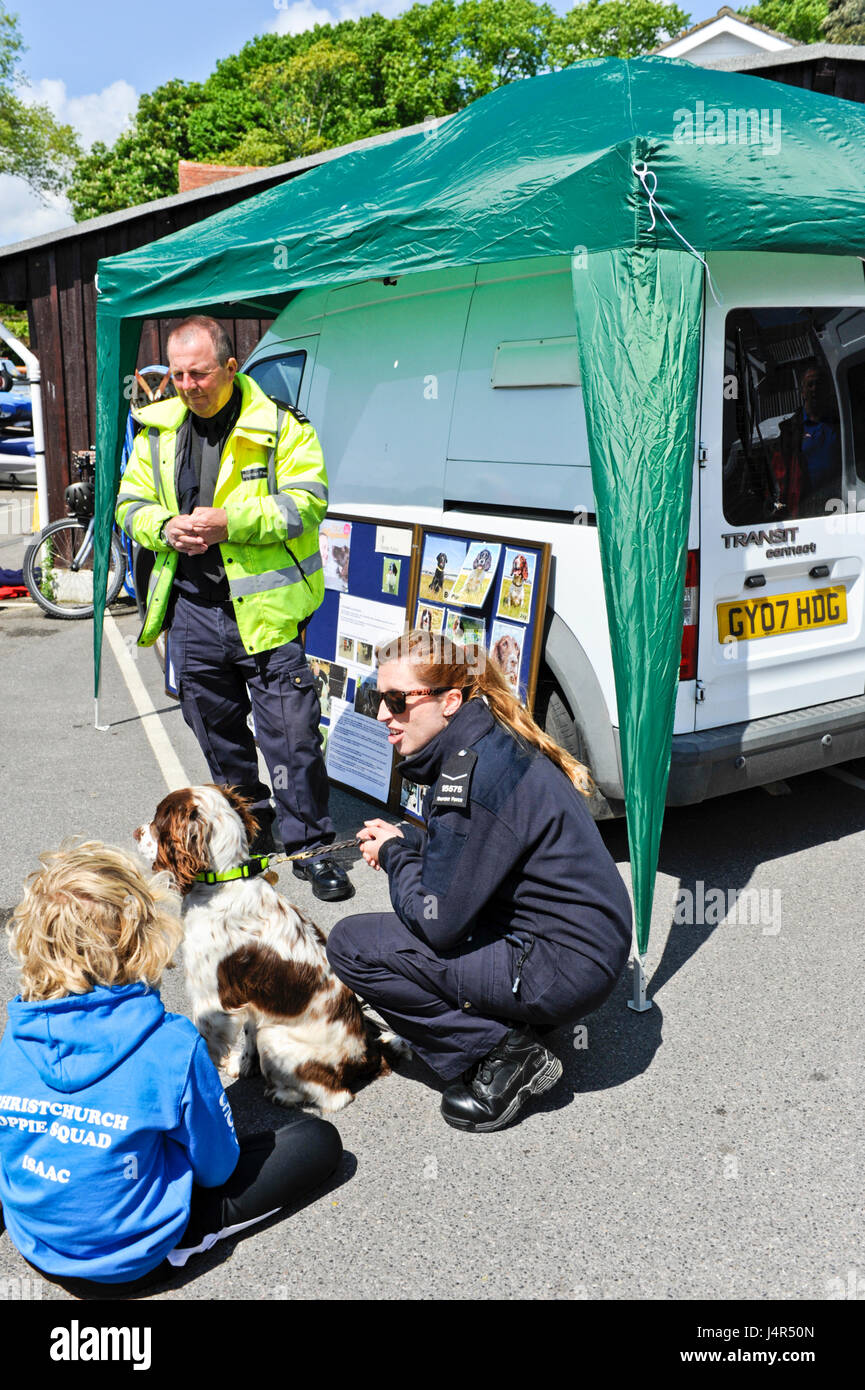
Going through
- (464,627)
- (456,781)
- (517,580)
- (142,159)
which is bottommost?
(456,781)

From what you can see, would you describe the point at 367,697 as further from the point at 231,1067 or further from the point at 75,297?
the point at 75,297

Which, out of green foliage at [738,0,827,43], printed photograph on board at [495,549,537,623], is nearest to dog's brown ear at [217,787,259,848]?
printed photograph on board at [495,549,537,623]

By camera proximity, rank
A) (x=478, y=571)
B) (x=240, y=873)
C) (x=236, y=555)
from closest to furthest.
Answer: (x=240, y=873), (x=236, y=555), (x=478, y=571)

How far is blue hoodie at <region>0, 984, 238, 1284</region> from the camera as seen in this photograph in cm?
206

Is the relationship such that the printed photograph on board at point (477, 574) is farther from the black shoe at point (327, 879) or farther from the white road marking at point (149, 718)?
the white road marking at point (149, 718)

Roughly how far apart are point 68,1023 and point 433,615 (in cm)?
294

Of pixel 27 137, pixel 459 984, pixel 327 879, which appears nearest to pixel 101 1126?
pixel 459 984

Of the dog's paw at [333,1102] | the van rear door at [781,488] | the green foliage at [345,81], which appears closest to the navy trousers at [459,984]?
the dog's paw at [333,1102]

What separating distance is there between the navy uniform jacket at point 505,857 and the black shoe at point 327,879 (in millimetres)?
1459

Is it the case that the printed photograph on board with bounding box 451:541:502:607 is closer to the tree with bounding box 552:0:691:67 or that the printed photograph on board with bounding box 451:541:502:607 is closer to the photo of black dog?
the photo of black dog

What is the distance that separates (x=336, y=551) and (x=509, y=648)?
53.5 inches

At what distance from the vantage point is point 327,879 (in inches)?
171

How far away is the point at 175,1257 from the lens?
2281 mm

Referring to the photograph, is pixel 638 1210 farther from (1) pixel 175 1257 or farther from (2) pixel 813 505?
(2) pixel 813 505
